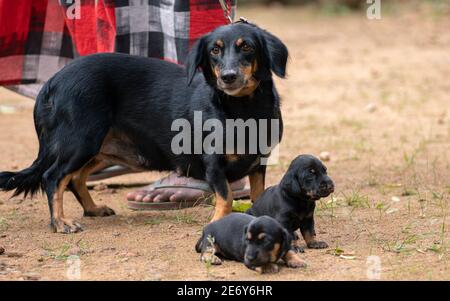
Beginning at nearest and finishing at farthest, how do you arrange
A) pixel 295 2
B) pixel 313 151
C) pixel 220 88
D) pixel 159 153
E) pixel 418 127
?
pixel 220 88
pixel 159 153
pixel 313 151
pixel 418 127
pixel 295 2

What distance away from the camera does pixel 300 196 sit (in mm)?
4293

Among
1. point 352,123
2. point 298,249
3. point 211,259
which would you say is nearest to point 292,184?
point 298,249

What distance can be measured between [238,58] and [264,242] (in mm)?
1137

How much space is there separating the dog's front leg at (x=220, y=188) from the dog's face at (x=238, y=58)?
41cm

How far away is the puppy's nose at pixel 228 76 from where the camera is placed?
4.51 m

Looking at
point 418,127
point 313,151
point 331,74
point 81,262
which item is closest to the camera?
point 81,262

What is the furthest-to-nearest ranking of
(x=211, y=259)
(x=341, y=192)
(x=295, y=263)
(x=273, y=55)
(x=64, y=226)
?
1. (x=341, y=192)
2. (x=64, y=226)
3. (x=273, y=55)
4. (x=211, y=259)
5. (x=295, y=263)

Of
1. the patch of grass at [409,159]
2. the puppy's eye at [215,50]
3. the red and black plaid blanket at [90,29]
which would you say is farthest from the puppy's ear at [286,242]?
the patch of grass at [409,159]

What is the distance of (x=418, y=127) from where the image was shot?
7871mm

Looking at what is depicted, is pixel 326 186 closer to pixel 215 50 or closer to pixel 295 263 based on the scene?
pixel 295 263
